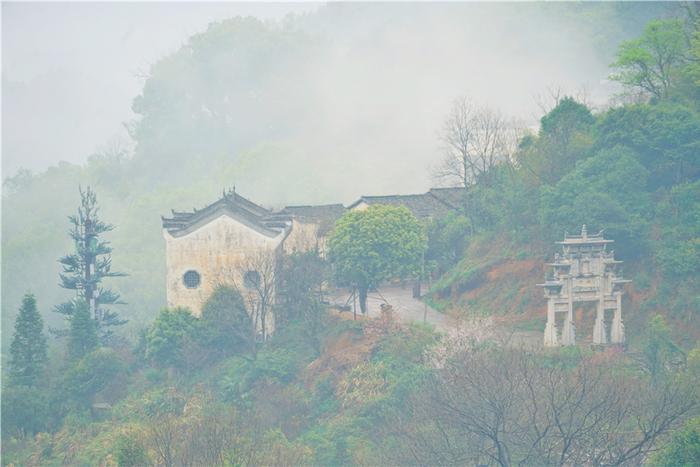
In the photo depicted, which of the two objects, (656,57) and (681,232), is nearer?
(681,232)

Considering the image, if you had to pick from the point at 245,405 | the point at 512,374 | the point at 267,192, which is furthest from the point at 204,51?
the point at 512,374

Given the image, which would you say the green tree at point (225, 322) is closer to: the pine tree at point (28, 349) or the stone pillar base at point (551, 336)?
the pine tree at point (28, 349)

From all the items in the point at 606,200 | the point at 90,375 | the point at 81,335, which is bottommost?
the point at 90,375

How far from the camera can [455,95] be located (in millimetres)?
68500

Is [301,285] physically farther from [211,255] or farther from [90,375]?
[90,375]

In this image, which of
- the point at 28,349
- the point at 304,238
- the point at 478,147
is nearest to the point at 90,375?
the point at 28,349

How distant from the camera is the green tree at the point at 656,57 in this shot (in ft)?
127

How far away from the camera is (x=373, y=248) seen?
3541 cm

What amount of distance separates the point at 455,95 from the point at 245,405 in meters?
38.8

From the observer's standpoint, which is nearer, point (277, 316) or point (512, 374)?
point (512, 374)

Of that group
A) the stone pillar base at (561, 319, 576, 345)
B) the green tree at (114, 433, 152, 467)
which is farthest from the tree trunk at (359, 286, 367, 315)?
the green tree at (114, 433, 152, 467)

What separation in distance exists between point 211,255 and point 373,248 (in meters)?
4.92

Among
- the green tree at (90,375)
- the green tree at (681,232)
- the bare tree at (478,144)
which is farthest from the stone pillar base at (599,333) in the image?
the green tree at (90,375)

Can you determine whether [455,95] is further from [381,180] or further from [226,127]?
[226,127]
